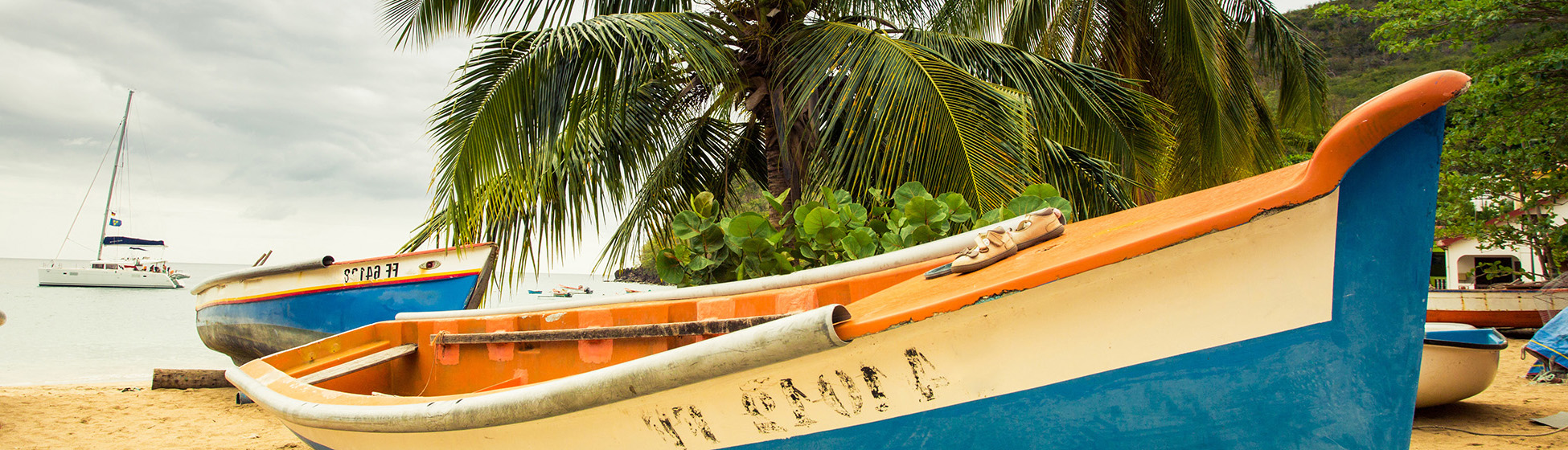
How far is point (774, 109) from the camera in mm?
6367

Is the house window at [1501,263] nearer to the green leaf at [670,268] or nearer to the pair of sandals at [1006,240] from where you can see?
the green leaf at [670,268]

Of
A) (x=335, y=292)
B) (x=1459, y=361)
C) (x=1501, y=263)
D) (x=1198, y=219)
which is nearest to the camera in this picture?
(x=1198, y=219)

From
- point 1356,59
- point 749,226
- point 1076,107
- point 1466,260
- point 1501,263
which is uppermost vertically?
point 1356,59

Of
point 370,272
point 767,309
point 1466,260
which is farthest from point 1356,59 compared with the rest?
point 767,309

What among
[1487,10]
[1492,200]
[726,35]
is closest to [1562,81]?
[1487,10]

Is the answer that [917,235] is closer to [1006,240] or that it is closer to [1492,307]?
[1006,240]

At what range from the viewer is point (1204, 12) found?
8.13m

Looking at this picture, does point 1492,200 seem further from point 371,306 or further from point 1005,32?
point 371,306

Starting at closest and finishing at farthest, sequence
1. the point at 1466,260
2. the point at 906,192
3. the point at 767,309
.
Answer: the point at 767,309 < the point at 906,192 < the point at 1466,260

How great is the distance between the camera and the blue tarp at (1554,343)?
18.3 ft

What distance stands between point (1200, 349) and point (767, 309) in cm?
156

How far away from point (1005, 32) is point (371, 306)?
7.46m

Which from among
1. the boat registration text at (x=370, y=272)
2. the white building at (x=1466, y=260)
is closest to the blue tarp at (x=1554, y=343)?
the boat registration text at (x=370, y=272)

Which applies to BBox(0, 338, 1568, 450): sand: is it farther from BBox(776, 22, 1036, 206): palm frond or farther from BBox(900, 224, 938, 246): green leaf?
BBox(900, 224, 938, 246): green leaf
